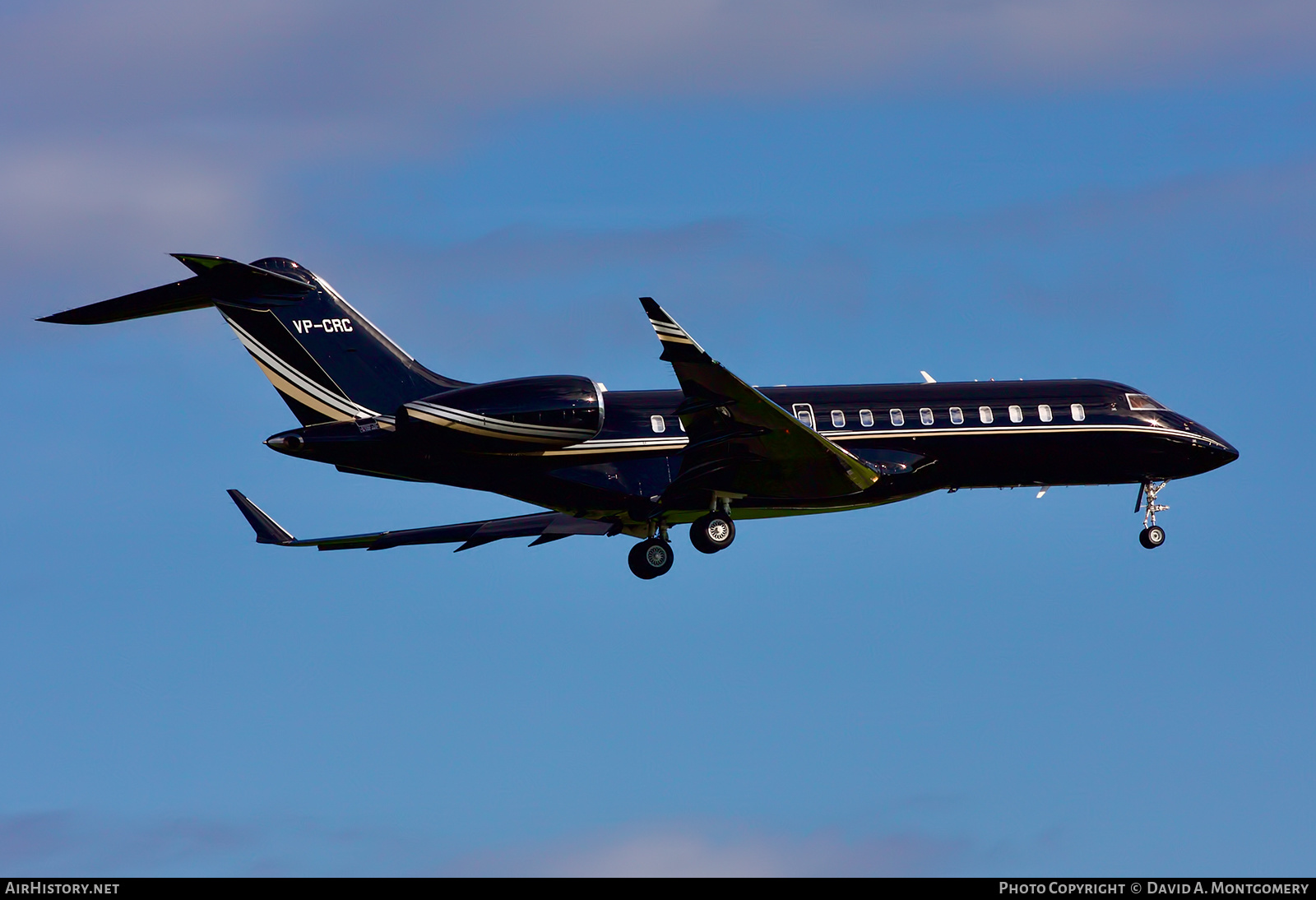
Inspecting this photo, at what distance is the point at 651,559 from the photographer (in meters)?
34.7

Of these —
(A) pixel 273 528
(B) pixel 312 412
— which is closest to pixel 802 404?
(B) pixel 312 412

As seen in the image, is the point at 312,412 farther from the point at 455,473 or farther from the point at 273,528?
the point at 273,528

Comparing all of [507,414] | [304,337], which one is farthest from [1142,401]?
[304,337]

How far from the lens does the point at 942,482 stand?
35.2 metres

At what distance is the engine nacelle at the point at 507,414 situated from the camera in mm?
31422

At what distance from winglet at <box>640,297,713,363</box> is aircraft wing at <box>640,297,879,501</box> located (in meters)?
0.01

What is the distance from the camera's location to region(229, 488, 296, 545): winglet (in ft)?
123

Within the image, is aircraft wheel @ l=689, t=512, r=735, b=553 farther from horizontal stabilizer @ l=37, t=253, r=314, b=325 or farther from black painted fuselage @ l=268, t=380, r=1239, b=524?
horizontal stabilizer @ l=37, t=253, r=314, b=325

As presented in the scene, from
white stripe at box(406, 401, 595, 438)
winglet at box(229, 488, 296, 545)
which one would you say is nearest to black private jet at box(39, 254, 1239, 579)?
white stripe at box(406, 401, 595, 438)

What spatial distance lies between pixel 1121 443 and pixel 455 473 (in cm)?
1438

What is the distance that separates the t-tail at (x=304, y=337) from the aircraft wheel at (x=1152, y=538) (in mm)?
15950

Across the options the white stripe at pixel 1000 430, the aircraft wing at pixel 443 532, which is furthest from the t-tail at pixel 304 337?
the white stripe at pixel 1000 430
